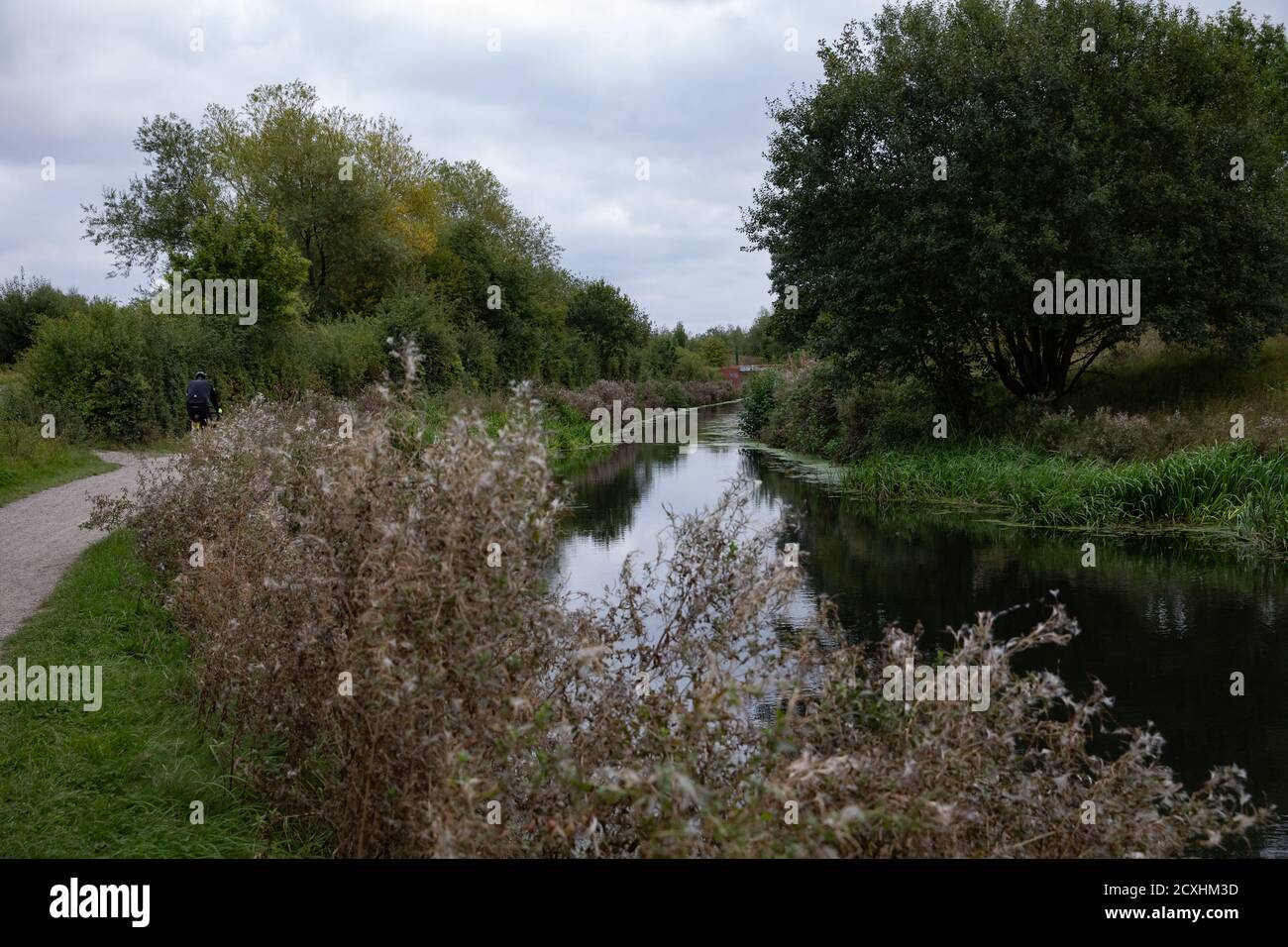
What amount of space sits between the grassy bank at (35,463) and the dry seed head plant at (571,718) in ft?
43.6

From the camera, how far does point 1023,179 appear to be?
1916 cm

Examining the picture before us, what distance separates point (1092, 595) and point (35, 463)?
16.8m

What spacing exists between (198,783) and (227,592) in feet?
5.31

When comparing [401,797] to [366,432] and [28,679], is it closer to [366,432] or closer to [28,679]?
[366,432]

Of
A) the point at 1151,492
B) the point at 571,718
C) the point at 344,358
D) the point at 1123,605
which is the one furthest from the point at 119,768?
the point at 344,358

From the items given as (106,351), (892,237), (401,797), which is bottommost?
(401,797)

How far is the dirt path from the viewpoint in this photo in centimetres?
889

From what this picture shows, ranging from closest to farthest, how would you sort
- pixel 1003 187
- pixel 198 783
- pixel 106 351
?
pixel 198 783 → pixel 1003 187 → pixel 106 351

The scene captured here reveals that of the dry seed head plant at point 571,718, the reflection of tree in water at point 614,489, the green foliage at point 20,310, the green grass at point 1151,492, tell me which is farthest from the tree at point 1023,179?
the green foliage at point 20,310

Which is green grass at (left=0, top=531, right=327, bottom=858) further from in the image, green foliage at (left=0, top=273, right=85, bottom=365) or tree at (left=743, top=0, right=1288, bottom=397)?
green foliage at (left=0, top=273, right=85, bottom=365)

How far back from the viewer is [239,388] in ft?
82.5

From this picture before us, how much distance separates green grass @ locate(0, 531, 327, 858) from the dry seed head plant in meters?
0.40

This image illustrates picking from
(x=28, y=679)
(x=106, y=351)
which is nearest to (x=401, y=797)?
(x=28, y=679)

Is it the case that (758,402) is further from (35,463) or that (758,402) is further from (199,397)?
(35,463)
